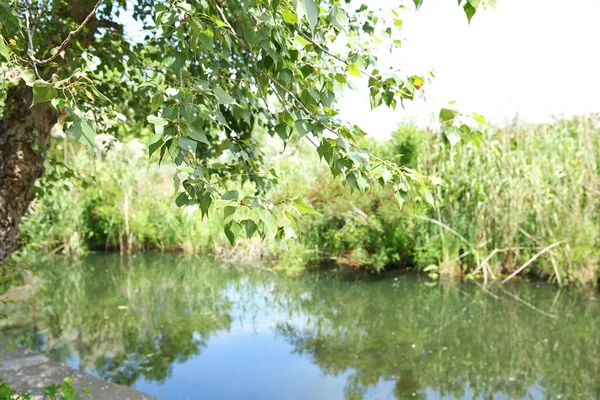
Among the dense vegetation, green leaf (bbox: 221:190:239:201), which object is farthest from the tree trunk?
the dense vegetation

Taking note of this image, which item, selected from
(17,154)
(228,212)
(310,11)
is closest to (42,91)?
(228,212)

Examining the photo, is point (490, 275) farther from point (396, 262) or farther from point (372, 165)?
point (372, 165)

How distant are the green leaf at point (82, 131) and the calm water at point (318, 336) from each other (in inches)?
115

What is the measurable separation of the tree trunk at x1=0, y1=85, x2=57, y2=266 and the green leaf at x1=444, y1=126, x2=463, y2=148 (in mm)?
Answer: 2081

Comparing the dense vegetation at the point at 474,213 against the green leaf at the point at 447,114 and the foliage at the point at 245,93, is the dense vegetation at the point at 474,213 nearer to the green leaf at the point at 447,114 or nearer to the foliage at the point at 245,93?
the foliage at the point at 245,93

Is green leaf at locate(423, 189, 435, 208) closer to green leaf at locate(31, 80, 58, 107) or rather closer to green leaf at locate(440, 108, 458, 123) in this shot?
green leaf at locate(440, 108, 458, 123)

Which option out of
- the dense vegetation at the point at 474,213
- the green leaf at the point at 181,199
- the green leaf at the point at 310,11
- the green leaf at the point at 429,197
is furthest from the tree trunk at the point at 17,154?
the dense vegetation at the point at 474,213

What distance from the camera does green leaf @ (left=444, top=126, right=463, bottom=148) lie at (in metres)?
1.43

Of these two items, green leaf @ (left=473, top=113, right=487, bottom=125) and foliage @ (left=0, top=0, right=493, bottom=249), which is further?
green leaf @ (left=473, top=113, right=487, bottom=125)

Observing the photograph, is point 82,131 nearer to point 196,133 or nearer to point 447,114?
point 196,133

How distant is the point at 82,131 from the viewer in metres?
1.08

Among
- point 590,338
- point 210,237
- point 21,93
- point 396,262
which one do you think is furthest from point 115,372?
point 210,237

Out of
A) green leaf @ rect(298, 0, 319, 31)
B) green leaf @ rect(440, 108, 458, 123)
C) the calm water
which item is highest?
green leaf @ rect(298, 0, 319, 31)

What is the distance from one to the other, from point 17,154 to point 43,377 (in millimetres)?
1342
